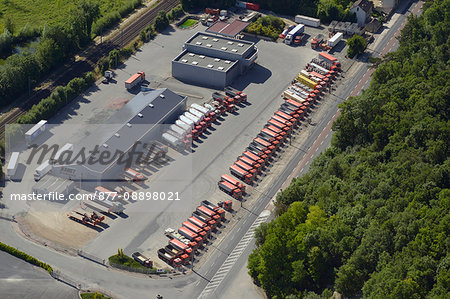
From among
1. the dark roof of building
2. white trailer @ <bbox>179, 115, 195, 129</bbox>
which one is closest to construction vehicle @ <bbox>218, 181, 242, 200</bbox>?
white trailer @ <bbox>179, 115, 195, 129</bbox>

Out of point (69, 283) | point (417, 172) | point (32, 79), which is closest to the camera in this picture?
point (69, 283)

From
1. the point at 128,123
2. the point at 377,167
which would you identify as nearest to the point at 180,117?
the point at 128,123

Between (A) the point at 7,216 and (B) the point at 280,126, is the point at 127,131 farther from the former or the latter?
(B) the point at 280,126

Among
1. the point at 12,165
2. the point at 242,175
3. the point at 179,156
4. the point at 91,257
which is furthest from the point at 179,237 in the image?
the point at 12,165

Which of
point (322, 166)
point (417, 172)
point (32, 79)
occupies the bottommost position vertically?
point (32, 79)

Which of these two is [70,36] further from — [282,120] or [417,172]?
[417,172]

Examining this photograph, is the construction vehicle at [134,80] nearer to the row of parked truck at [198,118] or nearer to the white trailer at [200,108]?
the row of parked truck at [198,118]
